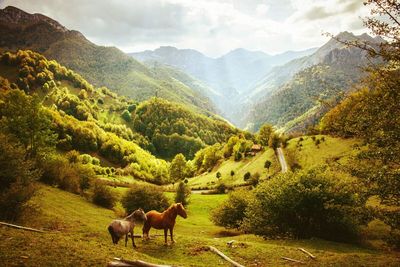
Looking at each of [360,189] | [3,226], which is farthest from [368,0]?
[3,226]

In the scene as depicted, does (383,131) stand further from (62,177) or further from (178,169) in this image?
(178,169)

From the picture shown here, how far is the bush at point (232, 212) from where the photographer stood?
41250mm

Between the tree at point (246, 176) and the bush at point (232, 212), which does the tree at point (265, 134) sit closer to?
the tree at point (246, 176)

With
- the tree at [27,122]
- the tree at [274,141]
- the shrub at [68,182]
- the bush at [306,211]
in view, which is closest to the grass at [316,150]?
the tree at [274,141]

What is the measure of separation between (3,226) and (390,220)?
22252 mm

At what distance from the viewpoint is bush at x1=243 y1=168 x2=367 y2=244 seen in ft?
97.5

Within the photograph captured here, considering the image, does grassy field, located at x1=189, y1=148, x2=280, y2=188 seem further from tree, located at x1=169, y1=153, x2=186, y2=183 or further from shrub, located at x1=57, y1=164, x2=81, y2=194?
shrub, located at x1=57, y1=164, x2=81, y2=194

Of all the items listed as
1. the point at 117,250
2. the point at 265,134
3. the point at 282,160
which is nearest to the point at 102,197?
the point at 117,250

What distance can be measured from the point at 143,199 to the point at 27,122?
25.8 meters

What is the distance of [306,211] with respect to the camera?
30.0m

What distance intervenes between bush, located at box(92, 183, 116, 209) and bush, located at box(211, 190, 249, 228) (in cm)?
1554

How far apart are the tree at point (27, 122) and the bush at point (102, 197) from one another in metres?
15.3

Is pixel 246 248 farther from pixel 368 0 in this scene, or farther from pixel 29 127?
pixel 29 127

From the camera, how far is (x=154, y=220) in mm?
20766
